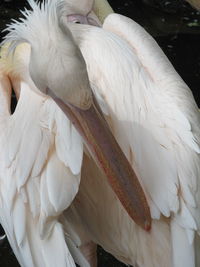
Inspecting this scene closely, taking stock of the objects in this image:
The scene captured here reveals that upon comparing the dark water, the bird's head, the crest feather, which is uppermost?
the crest feather

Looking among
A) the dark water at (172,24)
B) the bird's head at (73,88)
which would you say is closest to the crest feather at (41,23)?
the bird's head at (73,88)

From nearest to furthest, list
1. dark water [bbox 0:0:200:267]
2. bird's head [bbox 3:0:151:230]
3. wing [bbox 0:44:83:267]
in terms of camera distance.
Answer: bird's head [bbox 3:0:151:230] → wing [bbox 0:44:83:267] → dark water [bbox 0:0:200:267]

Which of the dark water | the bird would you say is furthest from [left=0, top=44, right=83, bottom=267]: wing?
the dark water

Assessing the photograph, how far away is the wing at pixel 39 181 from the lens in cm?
231

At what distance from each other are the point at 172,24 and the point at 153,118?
106 inches

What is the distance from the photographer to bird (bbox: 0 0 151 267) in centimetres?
222

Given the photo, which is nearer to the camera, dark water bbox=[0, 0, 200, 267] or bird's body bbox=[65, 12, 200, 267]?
bird's body bbox=[65, 12, 200, 267]

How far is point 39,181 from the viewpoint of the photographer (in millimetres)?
2373

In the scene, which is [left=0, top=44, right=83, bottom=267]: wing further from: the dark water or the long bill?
the dark water

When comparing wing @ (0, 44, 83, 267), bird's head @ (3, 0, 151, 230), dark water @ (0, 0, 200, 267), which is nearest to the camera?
bird's head @ (3, 0, 151, 230)

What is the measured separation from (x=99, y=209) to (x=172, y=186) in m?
0.41

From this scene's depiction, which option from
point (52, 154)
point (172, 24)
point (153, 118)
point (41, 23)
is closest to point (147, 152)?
point (153, 118)

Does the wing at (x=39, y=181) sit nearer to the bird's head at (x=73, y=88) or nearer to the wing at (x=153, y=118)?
the bird's head at (x=73, y=88)

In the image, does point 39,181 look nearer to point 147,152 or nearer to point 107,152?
point 107,152
